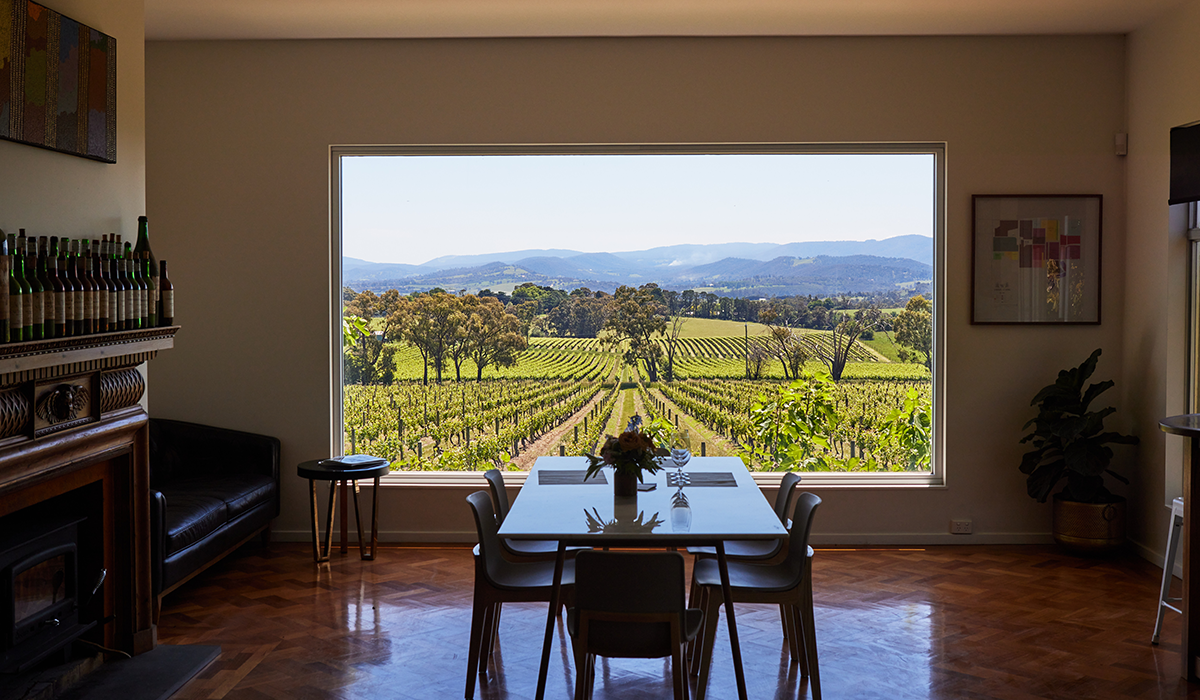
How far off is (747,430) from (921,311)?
1484mm

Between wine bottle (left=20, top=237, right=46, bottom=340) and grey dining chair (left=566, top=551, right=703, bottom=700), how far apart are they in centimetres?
213

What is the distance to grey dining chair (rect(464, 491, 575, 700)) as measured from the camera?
349cm

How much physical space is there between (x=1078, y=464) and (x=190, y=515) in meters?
5.17

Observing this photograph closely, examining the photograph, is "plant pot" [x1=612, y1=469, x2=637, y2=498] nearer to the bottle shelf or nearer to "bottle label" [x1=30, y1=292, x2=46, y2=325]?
the bottle shelf

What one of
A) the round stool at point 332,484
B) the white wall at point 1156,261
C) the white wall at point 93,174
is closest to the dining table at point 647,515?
the round stool at point 332,484

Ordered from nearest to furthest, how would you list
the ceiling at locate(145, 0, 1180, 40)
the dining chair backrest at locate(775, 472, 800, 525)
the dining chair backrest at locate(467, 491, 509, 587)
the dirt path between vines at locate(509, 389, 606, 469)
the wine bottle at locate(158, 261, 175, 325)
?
1. the dining chair backrest at locate(467, 491, 509, 587)
2. the wine bottle at locate(158, 261, 175, 325)
3. the dining chair backrest at locate(775, 472, 800, 525)
4. the ceiling at locate(145, 0, 1180, 40)
5. the dirt path between vines at locate(509, 389, 606, 469)

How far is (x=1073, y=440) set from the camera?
534cm

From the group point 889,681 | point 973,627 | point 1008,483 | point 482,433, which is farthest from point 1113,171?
point 482,433

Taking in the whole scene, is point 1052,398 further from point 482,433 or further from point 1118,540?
point 482,433

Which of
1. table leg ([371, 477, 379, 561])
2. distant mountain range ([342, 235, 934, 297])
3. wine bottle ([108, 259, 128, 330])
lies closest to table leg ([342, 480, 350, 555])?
table leg ([371, 477, 379, 561])

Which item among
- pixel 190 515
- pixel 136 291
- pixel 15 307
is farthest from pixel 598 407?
pixel 15 307

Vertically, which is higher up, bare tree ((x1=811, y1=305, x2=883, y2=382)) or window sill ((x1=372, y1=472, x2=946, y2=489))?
bare tree ((x1=811, y1=305, x2=883, y2=382))

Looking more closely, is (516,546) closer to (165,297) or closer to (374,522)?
(374,522)

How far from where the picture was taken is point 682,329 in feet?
20.2
